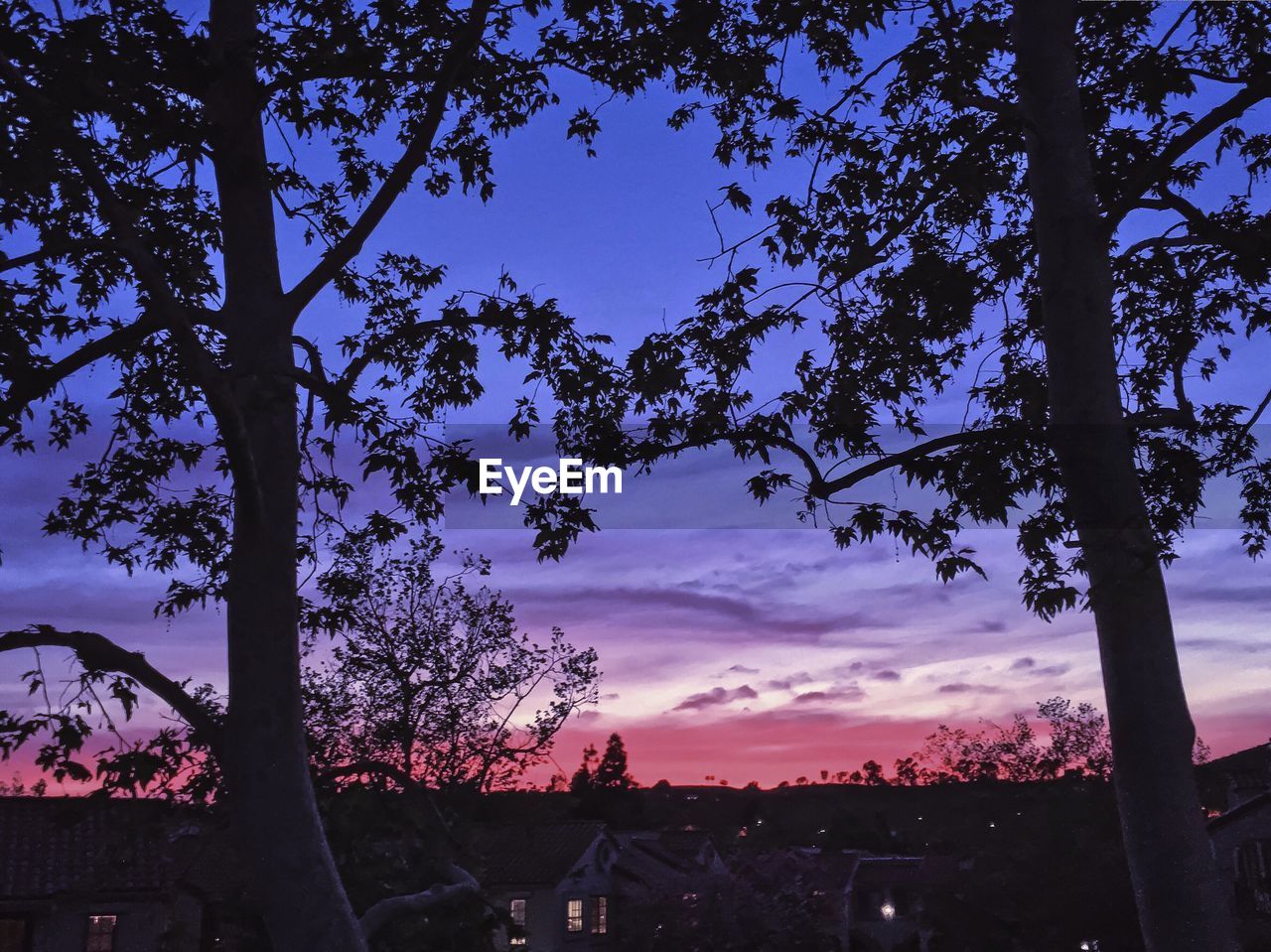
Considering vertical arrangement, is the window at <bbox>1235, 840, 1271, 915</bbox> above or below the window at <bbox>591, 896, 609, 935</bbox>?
above

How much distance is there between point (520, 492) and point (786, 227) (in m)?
3.90

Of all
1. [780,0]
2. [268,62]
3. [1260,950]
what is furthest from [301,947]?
[1260,950]

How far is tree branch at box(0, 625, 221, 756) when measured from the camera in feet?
24.5

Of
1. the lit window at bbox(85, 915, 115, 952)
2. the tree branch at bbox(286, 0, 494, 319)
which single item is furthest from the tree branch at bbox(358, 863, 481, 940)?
the lit window at bbox(85, 915, 115, 952)

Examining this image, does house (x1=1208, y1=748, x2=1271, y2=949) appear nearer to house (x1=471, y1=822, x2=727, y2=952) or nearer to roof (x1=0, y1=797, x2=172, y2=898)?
house (x1=471, y1=822, x2=727, y2=952)

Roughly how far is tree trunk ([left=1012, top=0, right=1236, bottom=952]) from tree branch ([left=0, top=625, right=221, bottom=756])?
5681mm

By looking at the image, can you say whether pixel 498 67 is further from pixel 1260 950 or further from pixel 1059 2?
pixel 1260 950

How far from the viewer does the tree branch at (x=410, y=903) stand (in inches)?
312

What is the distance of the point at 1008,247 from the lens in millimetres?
12859

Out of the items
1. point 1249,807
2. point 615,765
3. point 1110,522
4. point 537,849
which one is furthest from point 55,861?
point 615,765

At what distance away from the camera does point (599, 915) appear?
5303 centimetres

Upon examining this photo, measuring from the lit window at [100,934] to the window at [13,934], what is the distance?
2035 mm

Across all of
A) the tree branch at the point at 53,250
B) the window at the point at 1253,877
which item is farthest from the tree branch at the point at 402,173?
the window at the point at 1253,877

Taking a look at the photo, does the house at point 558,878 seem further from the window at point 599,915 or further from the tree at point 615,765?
the tree at point 615,765
